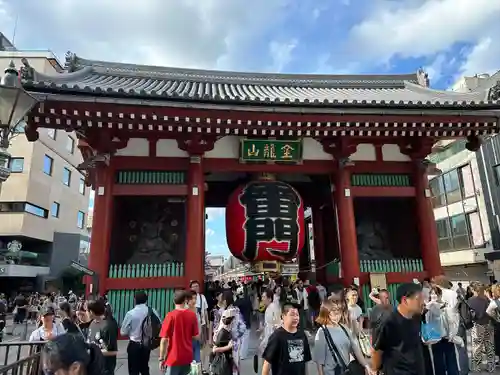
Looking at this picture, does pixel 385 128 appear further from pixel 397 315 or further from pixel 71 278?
pixel 71 278

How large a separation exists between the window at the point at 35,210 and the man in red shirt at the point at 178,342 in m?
26.5

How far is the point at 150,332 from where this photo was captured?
5.36 meters

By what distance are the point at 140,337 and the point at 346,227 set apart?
7.09m

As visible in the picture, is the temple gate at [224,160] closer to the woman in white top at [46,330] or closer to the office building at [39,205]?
the woman in white top at [46,330]

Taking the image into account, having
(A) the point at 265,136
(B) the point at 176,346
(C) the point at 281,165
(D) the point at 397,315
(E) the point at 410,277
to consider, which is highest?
(A) the point at 265,136

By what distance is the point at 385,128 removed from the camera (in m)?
10.5

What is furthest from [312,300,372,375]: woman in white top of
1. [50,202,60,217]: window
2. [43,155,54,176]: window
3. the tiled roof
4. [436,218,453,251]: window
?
[50,202,60,217]: window

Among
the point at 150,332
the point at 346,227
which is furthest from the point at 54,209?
the point at 150,332

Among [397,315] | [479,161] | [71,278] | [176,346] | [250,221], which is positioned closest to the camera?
[397,315]

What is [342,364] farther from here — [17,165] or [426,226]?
[17,165]

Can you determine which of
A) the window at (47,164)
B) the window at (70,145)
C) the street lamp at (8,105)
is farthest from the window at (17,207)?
the street lamp at (8,105)

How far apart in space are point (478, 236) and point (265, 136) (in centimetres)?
1953

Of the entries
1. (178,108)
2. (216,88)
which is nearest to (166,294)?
(178,108)

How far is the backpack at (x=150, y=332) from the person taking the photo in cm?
534
